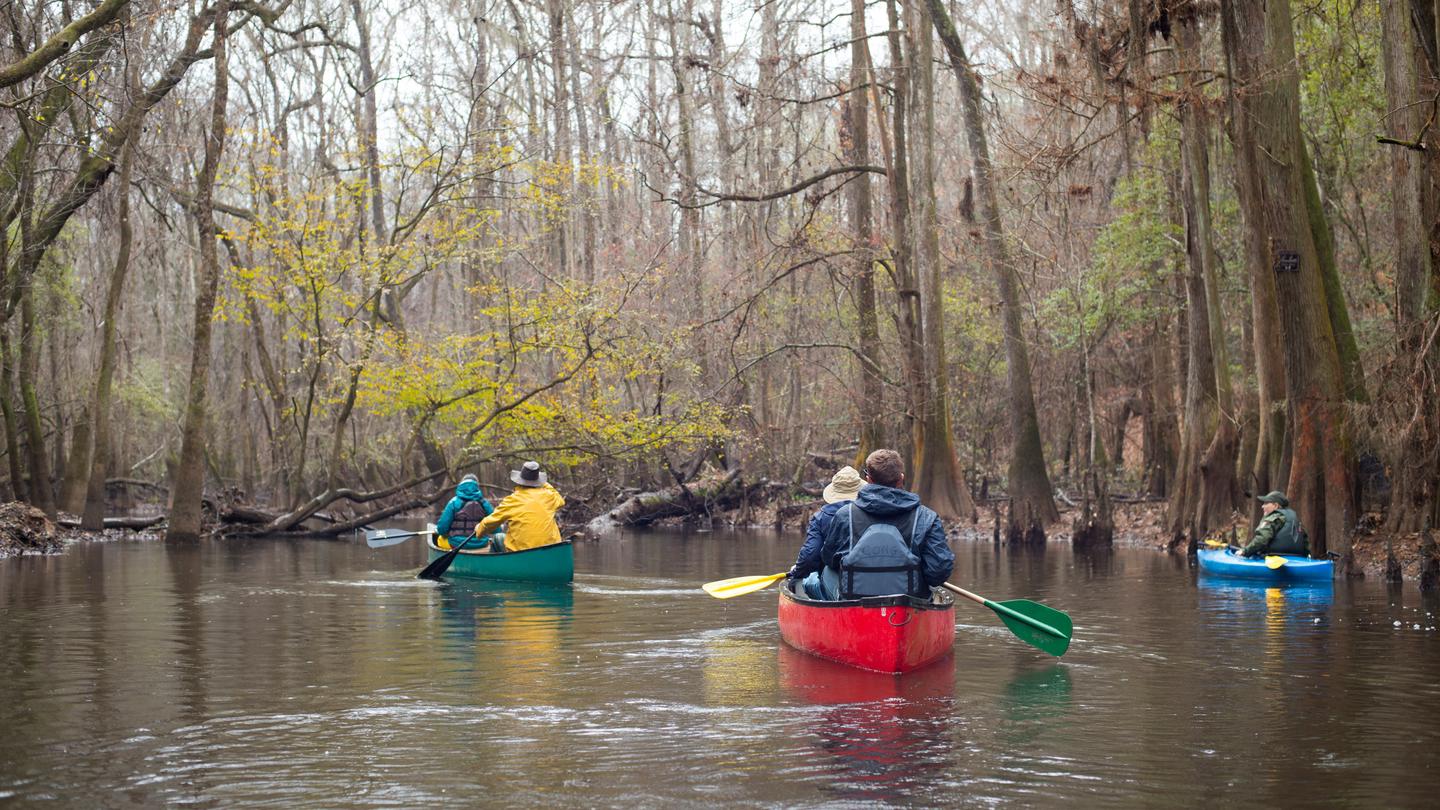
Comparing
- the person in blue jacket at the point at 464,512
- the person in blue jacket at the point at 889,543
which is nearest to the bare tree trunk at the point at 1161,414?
the person in blue jacket at the point at 464,512

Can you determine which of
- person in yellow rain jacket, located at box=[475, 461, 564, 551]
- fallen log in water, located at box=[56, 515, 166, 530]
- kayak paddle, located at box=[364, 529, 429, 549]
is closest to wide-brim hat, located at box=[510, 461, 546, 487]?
person in yellow rain jacket, located at box=[475, 461, 564, 551]

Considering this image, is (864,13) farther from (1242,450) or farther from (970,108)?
(1242,450)

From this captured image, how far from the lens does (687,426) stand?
30297 millimetres

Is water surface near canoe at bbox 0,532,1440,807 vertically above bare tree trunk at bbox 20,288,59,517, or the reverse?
bare tree trunk at bbox 20,288,59,517

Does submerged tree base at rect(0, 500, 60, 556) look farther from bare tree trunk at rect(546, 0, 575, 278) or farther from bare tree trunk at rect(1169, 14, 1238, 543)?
bare tree trunk at rect(1169, 14, 1238, 543)

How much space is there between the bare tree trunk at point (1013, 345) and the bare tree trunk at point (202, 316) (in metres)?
12.4

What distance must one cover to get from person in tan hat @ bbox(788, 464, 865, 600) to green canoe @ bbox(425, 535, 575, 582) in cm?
663

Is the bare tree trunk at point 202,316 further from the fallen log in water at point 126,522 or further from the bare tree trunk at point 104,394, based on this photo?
the fallen log in water at point 126,522

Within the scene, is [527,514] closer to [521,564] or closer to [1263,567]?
[521,564]

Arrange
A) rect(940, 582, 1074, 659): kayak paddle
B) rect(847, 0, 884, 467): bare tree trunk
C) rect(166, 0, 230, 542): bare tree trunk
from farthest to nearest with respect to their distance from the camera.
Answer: rect(847, 0, 884, 467): bare tree trunk < rect(166, 0, 230, 542): bare tree trunk < rect(940, 582, 1074, 659): kayak paddle

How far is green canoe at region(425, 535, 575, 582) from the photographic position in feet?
57.5

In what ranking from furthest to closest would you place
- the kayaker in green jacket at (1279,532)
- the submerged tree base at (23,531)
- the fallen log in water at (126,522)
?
the fallen log in water at (126,522), the submerged tree base at (23,531), the kayaker in green jacket at (1279,532)

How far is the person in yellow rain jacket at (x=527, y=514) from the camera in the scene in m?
17.6

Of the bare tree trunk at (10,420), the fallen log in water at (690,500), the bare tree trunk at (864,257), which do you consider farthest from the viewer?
the fallen log in water at (690,500)
